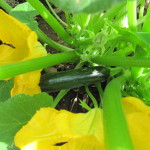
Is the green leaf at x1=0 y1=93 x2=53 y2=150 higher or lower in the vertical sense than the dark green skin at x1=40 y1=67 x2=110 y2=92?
lower

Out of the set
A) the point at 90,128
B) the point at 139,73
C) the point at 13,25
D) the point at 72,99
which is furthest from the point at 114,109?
the point at 72,99

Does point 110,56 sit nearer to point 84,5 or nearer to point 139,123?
point 139,123

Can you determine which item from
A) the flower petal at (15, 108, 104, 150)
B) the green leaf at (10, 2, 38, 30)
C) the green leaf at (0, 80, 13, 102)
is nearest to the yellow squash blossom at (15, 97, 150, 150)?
the flower petal at (15, 108, 104, 150)

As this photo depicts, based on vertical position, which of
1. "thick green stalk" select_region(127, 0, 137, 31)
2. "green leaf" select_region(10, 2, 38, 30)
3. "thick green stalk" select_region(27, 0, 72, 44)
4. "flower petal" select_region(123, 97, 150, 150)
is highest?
"green leaf" select_region(10, 2, 38, 30)

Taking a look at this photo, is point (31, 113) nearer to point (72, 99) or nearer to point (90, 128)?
point (90, 128)

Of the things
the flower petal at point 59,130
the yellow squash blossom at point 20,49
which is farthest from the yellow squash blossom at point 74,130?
the yellow squash blossom at point 20,49

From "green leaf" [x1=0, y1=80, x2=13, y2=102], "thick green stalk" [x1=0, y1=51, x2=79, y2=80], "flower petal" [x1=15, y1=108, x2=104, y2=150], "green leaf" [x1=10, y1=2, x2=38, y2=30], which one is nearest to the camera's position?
"flower petal" [x1=15, y1=108, x2=104, y2=150]

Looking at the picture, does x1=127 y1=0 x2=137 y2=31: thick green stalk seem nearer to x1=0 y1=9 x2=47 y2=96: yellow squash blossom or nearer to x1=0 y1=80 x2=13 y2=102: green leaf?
x1=0 y1=9 x2=47 y2=96: yellow squash blossom

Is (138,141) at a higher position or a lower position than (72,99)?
lower
